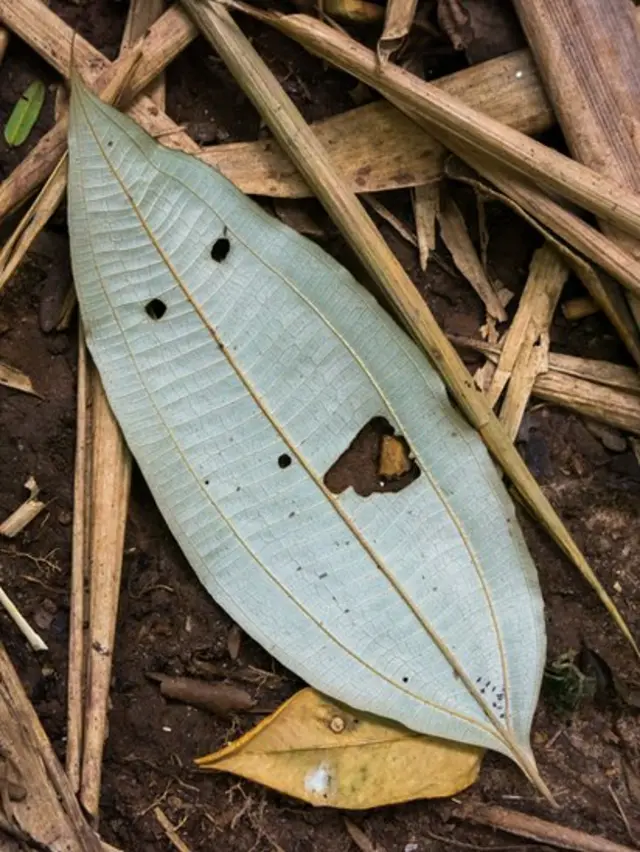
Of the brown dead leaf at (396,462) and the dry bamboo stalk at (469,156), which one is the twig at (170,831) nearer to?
the brown dead leaf at (396,462)

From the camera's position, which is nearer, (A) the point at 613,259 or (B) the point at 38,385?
(A) the point at 613,259

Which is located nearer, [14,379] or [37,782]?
[37,782]

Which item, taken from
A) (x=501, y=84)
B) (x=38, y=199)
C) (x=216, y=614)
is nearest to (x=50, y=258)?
(x=38, y=199)

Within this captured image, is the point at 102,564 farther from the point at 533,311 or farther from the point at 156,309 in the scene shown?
the point at 533,311

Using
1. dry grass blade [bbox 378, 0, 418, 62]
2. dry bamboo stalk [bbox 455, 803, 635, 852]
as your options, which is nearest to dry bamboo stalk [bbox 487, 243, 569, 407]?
dry grass blade [bbox 378, 0, 418, 62]

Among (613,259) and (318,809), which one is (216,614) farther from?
(613,259)

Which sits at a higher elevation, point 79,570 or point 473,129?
point 473,129

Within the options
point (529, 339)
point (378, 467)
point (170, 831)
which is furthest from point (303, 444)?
point (170, 831)

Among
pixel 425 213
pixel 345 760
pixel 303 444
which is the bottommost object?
pixel 345 760
